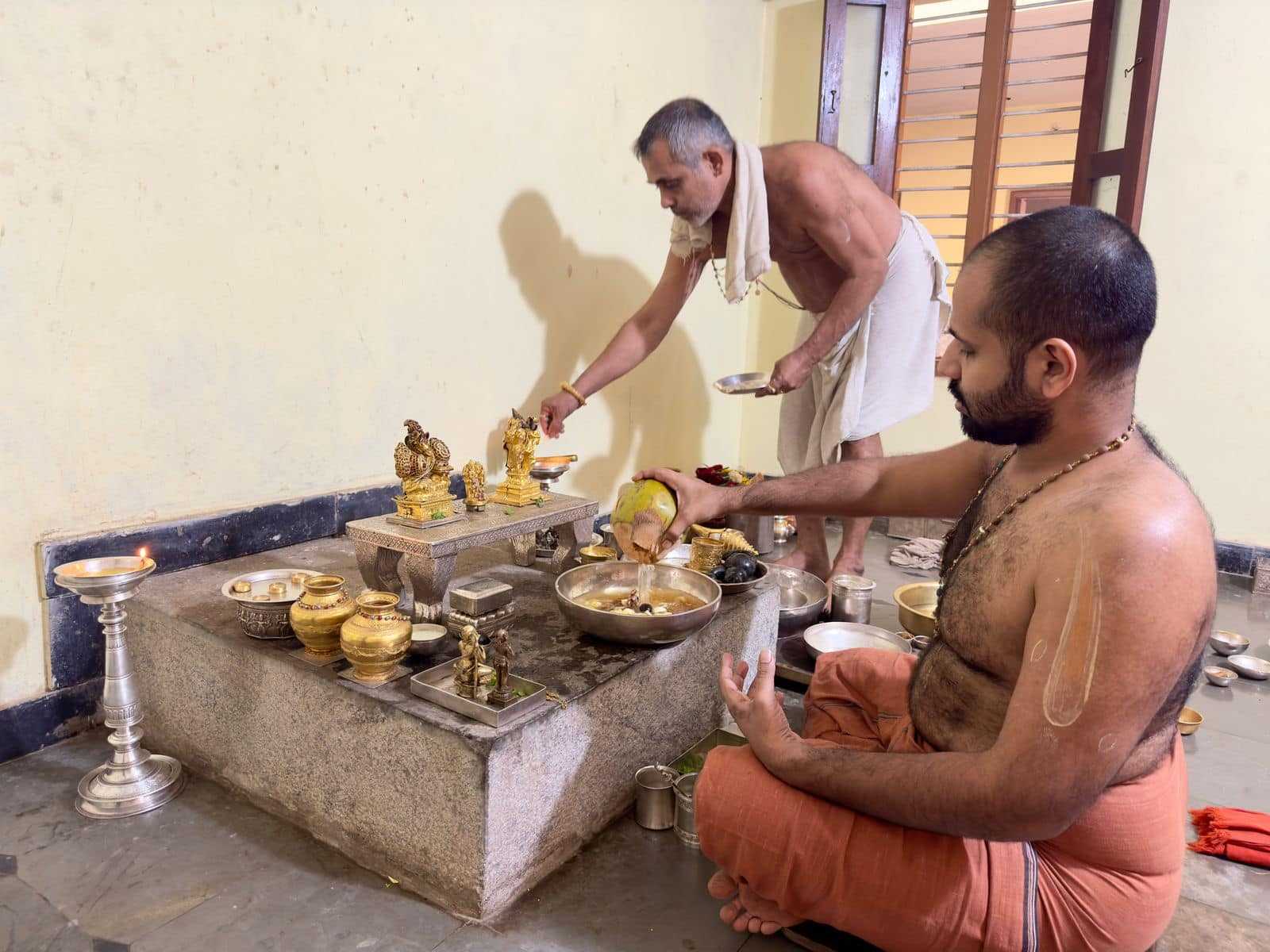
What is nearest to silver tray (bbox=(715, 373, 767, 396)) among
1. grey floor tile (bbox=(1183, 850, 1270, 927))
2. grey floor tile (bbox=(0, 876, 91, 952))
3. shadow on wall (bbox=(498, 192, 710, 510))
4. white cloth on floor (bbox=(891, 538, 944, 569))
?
shadow on wall (bbox=(498, 192, 710, 510))

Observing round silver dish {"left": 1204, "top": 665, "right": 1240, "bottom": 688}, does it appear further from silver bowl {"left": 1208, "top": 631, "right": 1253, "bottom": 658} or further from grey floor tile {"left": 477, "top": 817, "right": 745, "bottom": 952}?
grey floor tile {"left": 477, "top": 817, "right": 745, "bottom": 952}

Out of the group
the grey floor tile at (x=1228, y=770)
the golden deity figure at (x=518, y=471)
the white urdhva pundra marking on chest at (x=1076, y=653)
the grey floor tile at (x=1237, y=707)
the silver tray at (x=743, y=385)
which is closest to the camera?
the white urdhva pundra marking on chest at (x=1076, y=653)

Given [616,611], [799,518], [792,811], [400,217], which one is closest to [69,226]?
[400,217]

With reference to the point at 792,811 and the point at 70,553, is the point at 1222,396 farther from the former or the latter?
the point at 70,553

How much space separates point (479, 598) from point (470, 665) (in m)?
0.45

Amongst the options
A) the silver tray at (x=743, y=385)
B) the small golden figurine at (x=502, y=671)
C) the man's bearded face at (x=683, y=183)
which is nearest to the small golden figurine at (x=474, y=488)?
the small golden figurine at (x=502, y=671)

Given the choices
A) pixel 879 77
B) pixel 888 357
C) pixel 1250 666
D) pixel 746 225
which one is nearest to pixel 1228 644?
pixel 1250 666

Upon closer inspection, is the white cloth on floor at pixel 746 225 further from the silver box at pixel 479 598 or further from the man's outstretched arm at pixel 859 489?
the silver box at pixel 479 598

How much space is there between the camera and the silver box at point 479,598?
6.92 ft

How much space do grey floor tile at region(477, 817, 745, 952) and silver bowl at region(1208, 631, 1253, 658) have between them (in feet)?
8.32

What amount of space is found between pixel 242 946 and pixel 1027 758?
4.77ft

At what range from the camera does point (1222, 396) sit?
14.1ft

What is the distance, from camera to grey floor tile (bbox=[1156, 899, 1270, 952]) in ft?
5.53

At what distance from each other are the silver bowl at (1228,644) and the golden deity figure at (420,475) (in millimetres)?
3016
